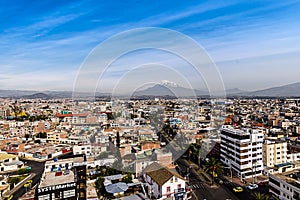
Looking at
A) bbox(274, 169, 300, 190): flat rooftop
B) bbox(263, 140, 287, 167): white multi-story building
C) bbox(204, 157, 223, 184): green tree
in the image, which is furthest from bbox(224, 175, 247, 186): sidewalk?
bbox(263, 140, 287, 167): white multi-story building

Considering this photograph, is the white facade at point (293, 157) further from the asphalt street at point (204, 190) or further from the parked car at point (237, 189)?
the asphalt street at point (204, 190)

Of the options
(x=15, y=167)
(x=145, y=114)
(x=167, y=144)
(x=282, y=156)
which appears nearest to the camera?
(x=282, y=156)

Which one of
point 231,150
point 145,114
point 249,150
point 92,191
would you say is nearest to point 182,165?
point 231,150

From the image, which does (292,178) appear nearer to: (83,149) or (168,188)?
(168,188)

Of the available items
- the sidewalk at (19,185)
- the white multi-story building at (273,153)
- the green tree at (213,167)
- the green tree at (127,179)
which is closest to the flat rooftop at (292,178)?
the green tree at (213,167)

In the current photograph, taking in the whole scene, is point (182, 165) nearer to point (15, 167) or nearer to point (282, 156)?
point (282, 156)

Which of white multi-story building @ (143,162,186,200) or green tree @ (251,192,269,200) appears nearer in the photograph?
green tree @ (251,192,269,200)

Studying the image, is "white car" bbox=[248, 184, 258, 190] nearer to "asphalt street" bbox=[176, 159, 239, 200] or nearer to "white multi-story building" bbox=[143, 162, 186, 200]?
"asphalt street" bbox=[176, 159, 239, 200]

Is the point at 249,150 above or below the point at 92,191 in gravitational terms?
above
